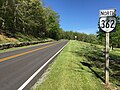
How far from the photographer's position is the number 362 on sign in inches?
325

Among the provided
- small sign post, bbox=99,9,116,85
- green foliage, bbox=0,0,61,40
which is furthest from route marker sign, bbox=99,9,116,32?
green foliage, bbox=0,0,61,40

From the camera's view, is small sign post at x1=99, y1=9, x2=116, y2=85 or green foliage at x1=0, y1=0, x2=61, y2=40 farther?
green foliage at x1=0, y1=0, x2=61, y2=40

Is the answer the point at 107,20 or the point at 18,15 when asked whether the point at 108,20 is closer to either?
the point at 107,20

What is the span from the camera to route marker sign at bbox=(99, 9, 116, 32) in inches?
325

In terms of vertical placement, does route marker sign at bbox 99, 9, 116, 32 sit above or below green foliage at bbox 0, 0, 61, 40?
below

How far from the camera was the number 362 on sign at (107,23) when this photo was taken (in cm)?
827

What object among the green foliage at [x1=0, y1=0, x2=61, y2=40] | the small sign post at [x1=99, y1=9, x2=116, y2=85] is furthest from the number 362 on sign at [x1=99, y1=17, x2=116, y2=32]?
the green foliage at [x1=0, y1=0, x2=61, y2=40]

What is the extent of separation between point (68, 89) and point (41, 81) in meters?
1.58

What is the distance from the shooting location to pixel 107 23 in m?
8.32

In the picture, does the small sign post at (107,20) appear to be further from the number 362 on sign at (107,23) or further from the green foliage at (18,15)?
the green foliage at (18,15)

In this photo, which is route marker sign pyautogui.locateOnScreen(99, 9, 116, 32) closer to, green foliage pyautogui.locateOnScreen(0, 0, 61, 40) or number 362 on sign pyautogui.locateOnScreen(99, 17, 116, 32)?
number 362 on sign pyautogui.locateOnScreen(99, 17, 116, 32)

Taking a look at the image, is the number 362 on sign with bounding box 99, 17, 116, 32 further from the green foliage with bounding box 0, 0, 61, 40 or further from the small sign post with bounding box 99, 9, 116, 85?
the green foliage with bounding box 0, 0, 61, 40

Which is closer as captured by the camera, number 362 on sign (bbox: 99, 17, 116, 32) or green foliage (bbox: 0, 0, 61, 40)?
number 362 on sign (bbox: 99, 17, 116, 32)

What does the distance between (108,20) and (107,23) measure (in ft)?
0.43
